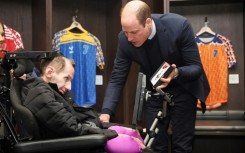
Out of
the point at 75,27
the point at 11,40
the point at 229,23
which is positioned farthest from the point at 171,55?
the point at 229,23

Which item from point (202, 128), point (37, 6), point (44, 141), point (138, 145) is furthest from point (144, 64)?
point (37, 6)

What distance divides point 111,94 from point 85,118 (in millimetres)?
252

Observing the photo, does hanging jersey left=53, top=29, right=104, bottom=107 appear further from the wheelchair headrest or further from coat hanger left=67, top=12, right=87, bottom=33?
the wheelchair headrest

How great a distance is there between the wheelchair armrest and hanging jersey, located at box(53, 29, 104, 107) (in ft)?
7.64

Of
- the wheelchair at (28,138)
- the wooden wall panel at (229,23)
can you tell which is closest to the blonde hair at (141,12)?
the wheelchair at (28,138)

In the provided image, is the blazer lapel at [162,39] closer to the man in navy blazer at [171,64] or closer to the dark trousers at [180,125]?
the man in navy blazer at [171,64]

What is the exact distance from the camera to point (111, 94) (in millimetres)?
2268

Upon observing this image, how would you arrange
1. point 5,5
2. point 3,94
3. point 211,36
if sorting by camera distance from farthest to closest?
point 211,36, point 5,5, point 3,94

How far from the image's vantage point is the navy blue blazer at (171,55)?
7.33ft

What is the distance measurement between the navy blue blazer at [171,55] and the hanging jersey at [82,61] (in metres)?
1.61

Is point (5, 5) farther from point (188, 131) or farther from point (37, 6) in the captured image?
point (188, 131)

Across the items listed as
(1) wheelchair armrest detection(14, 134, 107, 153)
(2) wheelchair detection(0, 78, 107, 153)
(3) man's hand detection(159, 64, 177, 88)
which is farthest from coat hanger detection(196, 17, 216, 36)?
(1) wheelchair armrest detection(14, 134, 107, 153)

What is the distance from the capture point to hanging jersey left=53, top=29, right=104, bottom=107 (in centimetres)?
389

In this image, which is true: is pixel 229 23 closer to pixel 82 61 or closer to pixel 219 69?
pixel 219 69
